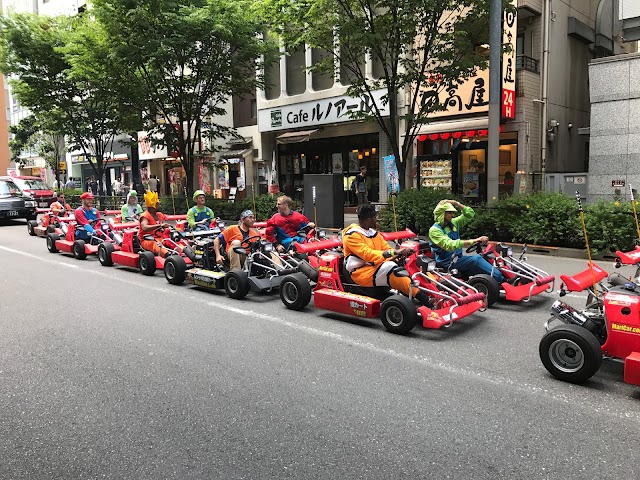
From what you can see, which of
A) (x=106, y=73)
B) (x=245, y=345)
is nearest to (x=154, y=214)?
(x=245, y=345)

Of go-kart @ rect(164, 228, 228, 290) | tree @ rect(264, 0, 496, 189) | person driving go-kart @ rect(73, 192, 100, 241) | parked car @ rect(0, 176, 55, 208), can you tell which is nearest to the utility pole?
tree @ rect(264, 0, 496, 189)

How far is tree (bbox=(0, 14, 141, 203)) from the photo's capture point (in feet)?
59.5

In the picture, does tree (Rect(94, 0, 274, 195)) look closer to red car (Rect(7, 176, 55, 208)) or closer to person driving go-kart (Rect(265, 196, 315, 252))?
person driving go-kart (Rect(265, 196, 315, 252))

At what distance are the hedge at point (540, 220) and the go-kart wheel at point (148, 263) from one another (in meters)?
6.87

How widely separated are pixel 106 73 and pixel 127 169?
21.7 m

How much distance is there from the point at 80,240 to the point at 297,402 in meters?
10.2

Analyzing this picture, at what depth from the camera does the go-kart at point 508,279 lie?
23.3 feet

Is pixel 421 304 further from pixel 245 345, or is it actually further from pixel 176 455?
pixel 176 455

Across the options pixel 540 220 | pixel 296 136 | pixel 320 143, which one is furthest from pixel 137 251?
pixel 320 143

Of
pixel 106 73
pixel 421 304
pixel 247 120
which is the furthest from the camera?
pixel 247 120

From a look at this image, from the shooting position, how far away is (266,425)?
3.86 m

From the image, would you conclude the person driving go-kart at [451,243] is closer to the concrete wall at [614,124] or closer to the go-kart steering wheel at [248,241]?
the go-kart steering wheel at [248,241]

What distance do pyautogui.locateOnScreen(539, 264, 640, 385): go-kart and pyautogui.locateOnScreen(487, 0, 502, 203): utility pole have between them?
8.36 metres

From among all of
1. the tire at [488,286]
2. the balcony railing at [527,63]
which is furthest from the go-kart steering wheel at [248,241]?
the balcony railing at [527,63]
